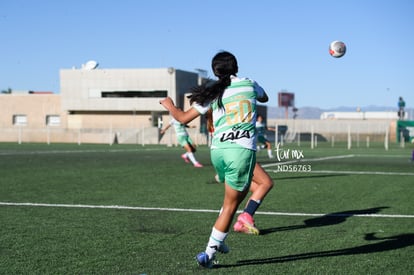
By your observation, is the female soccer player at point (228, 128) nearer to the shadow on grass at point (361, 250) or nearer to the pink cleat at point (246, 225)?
the shadow on grass at point (361, 250)

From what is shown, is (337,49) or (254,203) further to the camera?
(337,49)

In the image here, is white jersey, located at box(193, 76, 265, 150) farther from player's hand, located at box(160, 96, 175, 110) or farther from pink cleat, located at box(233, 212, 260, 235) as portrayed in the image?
pink cleat, located at box(233, 212, 260, 235)

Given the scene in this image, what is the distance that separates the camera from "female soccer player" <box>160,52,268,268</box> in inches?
241

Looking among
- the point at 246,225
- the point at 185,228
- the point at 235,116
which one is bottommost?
the point at 185,228

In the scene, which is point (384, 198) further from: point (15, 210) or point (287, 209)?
point (15, 210)

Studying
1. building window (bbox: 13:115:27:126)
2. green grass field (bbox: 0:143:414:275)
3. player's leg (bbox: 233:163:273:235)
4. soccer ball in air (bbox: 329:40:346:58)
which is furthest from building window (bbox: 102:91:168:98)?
player's leg (bbox: 233:163:273:235)

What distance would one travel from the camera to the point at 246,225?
8.20 meters

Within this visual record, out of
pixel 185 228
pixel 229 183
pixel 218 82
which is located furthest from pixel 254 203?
pixel 218 82

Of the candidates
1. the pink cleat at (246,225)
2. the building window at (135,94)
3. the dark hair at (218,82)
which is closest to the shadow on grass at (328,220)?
the pink cleat at (246,225)

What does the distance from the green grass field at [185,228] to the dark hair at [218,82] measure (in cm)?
159

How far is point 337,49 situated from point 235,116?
8.93 meters

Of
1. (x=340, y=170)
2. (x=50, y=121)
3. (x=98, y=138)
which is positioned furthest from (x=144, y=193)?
(x=50, y=121)

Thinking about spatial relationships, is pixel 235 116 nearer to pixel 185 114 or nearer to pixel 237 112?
pixel 237 112

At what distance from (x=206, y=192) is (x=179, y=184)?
195 centimetres
